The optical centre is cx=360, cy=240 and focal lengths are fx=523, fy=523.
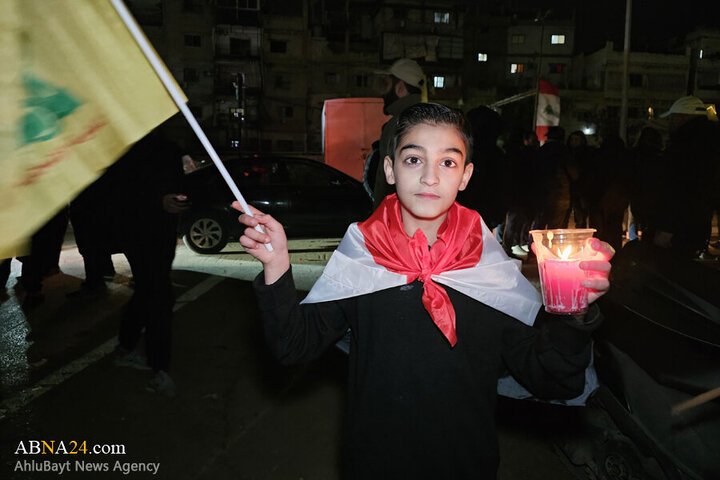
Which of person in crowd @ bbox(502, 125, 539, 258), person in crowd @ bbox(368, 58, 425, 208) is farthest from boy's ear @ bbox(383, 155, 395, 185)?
person in crowd @ bbox(502, 125, 539, 258)

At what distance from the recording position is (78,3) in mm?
1240

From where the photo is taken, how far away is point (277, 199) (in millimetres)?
10789

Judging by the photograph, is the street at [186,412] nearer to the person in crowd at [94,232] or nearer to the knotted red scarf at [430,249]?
the person in crowd at [94,232]

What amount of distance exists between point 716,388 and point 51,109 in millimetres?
2600

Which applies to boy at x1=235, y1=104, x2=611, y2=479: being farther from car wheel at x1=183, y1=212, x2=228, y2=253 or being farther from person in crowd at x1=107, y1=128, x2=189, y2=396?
car wheel at x1=183, y1=212, x2=228, y2=253

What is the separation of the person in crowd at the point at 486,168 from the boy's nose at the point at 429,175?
353 centimetres

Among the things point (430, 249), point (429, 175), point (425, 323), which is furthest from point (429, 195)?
point (425, 323)

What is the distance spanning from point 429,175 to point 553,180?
7680 mm

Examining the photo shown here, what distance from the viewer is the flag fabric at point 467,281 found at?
1816 mm

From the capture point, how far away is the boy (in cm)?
173

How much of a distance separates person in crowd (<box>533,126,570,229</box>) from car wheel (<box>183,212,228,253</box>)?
6110mm

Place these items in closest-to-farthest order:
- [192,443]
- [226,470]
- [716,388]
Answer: [716,388]
[226,470]
[192,443]

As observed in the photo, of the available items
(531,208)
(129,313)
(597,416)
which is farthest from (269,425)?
(531,208)

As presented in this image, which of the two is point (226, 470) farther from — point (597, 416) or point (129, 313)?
point (597, 416)
